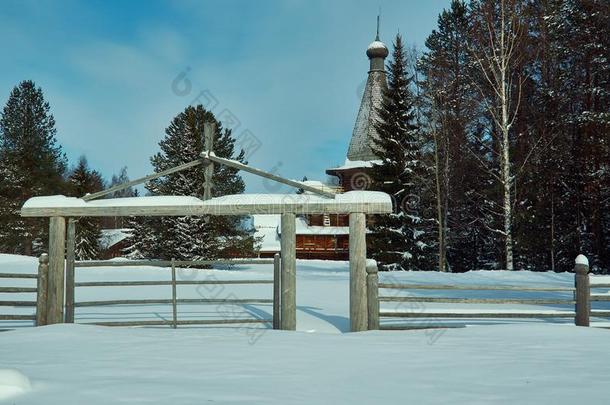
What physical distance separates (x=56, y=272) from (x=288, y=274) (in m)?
3.81

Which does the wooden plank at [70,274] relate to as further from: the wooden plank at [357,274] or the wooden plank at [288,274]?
the wooden plank at [357,274]

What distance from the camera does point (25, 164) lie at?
3381 cm

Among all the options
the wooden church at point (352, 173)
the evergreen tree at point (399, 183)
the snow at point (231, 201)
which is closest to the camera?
the snow at point (231, 201)

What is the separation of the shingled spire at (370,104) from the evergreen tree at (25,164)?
68.3 feet

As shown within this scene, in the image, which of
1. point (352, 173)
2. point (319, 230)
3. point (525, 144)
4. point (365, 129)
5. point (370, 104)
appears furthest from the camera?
point (319, 230)

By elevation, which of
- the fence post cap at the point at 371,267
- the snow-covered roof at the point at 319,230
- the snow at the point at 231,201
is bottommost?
the fence post cap at the point at 371,267

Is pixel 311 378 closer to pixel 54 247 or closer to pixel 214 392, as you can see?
pixel 214 392

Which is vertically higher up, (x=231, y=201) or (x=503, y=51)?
(x=503, y=51)

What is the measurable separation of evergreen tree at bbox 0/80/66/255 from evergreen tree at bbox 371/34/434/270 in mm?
23297

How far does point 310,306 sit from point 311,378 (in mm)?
7141

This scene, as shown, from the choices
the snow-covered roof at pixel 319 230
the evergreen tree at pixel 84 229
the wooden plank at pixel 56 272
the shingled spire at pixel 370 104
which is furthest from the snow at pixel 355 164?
the wooden plank at pixel 56 272

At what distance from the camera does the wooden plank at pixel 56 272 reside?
26.5ft

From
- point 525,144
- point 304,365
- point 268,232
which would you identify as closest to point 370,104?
point 525,144

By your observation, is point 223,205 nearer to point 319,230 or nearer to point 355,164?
point 355,164
